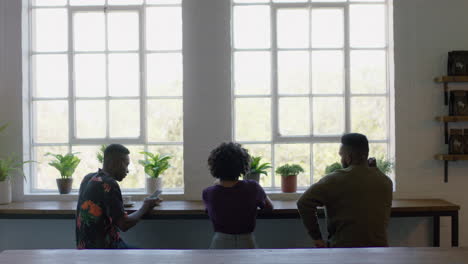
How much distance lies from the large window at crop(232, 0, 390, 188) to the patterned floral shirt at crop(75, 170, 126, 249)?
5.86 ft

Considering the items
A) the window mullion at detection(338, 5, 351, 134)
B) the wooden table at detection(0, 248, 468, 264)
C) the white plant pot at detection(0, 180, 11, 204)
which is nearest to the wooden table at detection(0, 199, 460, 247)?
the white plant pot at detection(0, 180, 11, 204)

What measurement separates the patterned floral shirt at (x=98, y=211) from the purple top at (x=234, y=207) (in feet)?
1.95

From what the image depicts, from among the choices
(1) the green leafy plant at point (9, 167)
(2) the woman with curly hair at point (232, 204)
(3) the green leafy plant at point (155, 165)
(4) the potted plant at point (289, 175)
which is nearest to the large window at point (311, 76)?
(4) the potted plant at point (289, 175)

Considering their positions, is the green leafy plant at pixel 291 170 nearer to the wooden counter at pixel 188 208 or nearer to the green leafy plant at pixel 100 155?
the wooden counter at pixel 188 208

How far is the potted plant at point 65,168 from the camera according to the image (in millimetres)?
4059

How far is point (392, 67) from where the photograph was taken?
4113mm

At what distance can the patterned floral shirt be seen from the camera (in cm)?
271

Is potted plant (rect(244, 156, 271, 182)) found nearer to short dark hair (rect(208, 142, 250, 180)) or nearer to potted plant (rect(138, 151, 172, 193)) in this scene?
potted plant (rect(138, 151, 172, 193))

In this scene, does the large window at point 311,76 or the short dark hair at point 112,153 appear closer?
the short dark hair at point 112,153

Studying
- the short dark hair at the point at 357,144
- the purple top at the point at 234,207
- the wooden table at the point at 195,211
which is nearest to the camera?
the short dark hair at the point at 357,144

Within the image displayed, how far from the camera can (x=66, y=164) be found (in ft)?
13.3

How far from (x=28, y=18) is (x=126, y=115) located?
1337 mm

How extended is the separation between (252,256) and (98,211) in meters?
1.19

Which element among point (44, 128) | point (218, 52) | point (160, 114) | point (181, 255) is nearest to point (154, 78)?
point (160, 114)
